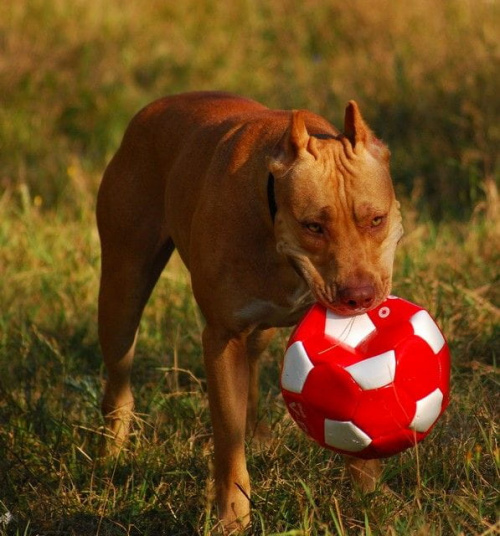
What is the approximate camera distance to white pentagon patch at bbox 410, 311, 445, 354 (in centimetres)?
383

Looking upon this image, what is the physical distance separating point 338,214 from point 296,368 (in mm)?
499

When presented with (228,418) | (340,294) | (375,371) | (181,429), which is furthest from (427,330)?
(181,429)

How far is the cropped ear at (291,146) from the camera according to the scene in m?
3.87

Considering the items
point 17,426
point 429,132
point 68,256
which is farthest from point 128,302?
point 429,132

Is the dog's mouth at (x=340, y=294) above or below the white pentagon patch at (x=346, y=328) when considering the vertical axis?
above

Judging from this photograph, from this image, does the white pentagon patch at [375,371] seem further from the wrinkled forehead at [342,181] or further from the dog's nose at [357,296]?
the wrinkled forehead at [342,181]

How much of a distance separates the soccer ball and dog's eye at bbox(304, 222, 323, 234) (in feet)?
0.79

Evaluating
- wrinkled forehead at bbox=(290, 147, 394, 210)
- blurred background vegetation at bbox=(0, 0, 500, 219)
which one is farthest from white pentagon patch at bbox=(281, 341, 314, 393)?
blurred background vegetation at bbox=(0, 0, 500, 219)

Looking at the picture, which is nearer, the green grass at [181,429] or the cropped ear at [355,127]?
the cropped ear at [355,127]

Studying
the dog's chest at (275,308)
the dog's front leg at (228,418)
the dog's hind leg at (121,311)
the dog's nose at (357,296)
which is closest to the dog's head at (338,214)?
the dog's nose at (357,296)

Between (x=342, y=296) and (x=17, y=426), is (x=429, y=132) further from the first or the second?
(x=342, y=296)

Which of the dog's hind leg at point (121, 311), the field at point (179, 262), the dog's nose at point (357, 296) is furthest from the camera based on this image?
the dog's hind leg at point (121, 311)

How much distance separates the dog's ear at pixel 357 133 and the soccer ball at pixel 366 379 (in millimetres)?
499

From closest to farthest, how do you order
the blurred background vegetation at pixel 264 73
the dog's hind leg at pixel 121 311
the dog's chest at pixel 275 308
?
the dog's chest at pixel 275 308
the dog's hind leg at pixel 121 311
the blurred background vegetation at pixel 264 73
